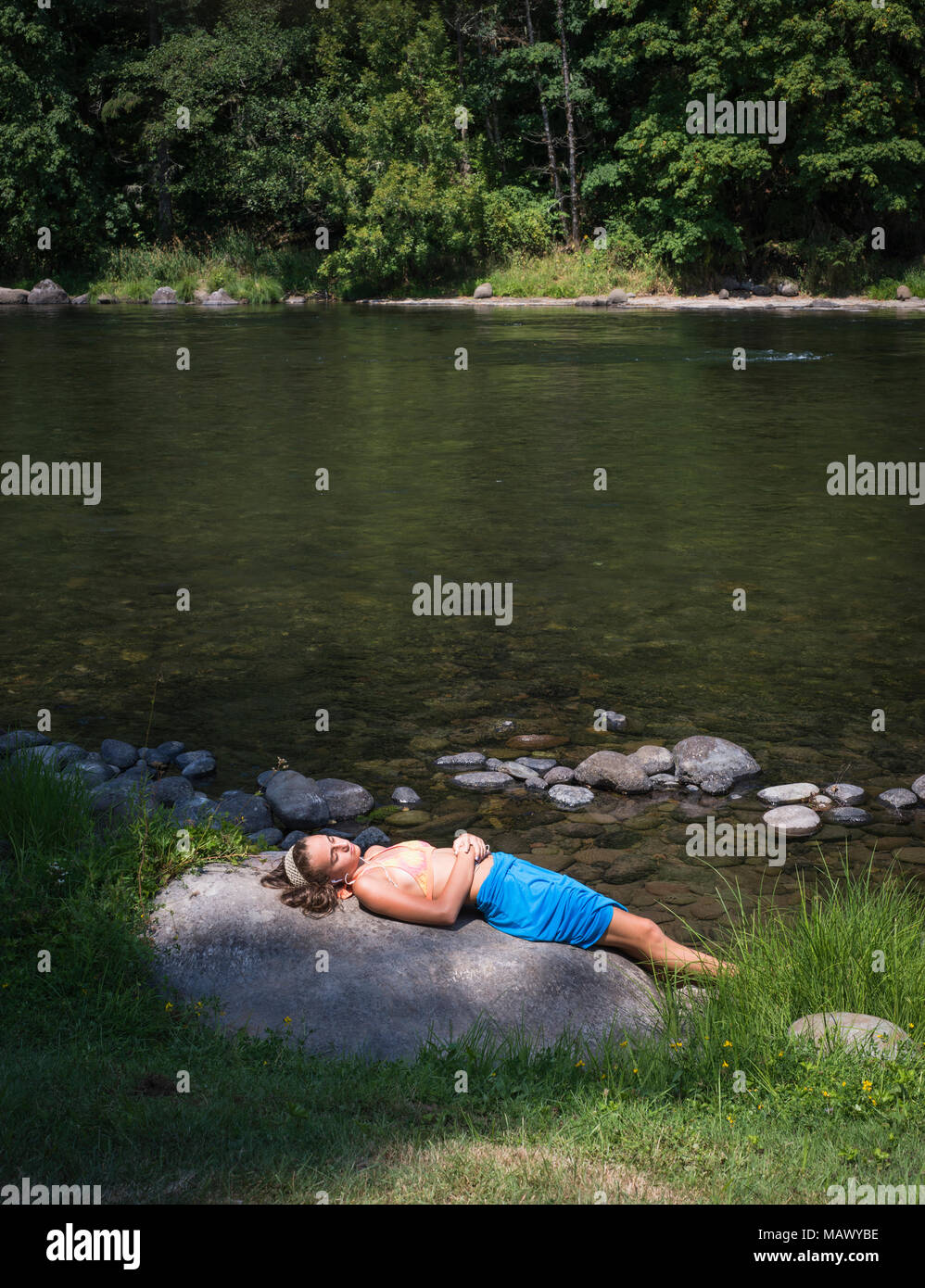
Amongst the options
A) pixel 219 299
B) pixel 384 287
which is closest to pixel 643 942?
pixel 219 299

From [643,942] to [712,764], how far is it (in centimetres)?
209

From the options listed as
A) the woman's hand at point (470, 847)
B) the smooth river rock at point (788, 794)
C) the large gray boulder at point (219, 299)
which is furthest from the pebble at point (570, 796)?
the large gray boulder at point (219, 299)

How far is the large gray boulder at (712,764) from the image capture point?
24.2 feet

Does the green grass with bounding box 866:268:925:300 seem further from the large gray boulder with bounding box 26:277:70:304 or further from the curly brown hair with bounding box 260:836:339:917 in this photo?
the curly brown hair with bounding box 260:836:339:917

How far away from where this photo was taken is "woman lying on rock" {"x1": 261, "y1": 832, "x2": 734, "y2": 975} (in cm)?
554

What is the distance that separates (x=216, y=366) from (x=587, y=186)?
77.3 feet

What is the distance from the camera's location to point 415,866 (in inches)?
221

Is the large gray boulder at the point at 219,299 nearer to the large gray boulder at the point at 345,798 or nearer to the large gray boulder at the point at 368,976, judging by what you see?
the large gray boulder at the point at 345,798

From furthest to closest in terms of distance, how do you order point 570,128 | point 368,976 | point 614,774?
point 570,128 → point 614,774 → point 368,976

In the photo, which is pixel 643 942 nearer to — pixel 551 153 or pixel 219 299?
pixel 219 299

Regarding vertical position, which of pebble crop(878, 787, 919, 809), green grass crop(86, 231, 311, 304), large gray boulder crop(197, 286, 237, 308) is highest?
green grass crop(86, 231, 311, 304)

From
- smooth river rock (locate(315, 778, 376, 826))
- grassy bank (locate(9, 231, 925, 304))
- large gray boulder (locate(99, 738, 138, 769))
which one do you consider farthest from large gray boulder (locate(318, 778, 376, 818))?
grassy bank (locate(9, 231, 925, 304))

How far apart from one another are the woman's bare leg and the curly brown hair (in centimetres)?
125
